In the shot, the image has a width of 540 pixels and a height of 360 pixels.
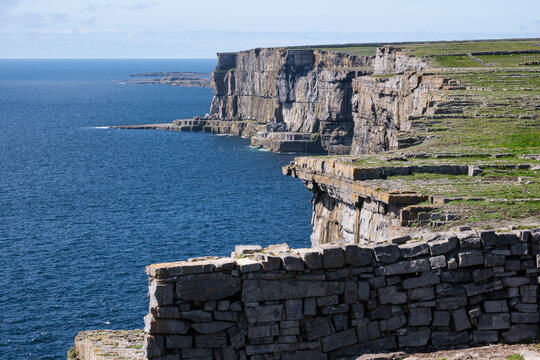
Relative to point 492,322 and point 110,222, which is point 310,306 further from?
point 110,222

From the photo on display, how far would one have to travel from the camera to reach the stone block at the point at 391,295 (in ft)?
58.7

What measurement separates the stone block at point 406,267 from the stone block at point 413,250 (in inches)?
5.4

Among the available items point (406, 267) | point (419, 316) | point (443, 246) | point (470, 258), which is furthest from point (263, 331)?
point (470, 258)

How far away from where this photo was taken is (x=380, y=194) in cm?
2562

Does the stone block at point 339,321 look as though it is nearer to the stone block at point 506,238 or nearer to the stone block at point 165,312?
the stone block at point 165,312

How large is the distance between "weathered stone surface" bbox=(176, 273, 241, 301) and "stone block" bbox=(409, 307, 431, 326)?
389cm

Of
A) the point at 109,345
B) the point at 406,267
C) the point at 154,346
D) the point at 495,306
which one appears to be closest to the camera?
the point at 154,346

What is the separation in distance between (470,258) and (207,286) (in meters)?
5.73

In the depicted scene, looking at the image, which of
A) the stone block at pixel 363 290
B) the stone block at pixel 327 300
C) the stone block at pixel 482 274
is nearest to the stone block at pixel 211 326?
the stone block at pixel 327 300

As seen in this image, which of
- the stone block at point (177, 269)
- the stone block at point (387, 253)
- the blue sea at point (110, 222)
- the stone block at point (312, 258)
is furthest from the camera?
the blue sea at point (110, 222)

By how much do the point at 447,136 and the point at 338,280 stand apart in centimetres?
2273

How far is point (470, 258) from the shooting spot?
18.2 meters

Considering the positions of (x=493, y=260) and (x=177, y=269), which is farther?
(x=493, y=260)

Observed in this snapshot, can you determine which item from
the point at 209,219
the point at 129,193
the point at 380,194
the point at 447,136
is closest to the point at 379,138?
the point at 209,219
